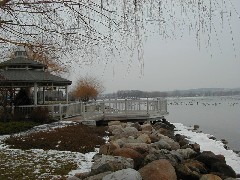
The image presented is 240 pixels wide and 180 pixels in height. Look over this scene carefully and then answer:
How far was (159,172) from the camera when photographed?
30.0ft

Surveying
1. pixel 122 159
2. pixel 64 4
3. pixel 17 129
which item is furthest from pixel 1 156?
pixel 64 4

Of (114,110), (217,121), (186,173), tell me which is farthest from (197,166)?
(217,121)

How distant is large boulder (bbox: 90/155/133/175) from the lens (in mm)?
9297

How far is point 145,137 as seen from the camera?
50.7 feet

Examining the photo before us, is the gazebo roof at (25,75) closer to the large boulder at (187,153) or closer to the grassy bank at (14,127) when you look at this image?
the grassy bank at (14,127)

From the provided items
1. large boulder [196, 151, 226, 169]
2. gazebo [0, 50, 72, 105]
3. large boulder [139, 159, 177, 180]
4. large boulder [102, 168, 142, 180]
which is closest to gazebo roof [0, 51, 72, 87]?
gazebo [0, 50, 72, 105]

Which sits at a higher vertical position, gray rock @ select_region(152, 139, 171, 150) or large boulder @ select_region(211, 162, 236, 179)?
gray rock @ select_region(152, 139, 171, 150)

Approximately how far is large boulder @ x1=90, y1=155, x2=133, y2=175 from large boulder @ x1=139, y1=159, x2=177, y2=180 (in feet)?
2.13

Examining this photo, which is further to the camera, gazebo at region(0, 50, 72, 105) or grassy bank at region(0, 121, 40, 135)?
gazebo at region(0, 50, 72, 105)

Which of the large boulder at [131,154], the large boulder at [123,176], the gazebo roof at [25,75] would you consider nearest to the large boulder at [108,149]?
the large boulder at [131,154]

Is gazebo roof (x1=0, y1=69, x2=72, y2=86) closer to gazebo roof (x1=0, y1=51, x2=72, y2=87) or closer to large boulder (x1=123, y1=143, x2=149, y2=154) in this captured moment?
gazebo roof (x1=0, y1=51, x2=72, y2=87)

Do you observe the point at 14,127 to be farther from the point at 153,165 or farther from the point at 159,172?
the point at 159,172

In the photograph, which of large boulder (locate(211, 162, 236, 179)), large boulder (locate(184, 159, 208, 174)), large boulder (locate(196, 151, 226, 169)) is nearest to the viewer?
large boulder (locate(184, 159, 208, 174))

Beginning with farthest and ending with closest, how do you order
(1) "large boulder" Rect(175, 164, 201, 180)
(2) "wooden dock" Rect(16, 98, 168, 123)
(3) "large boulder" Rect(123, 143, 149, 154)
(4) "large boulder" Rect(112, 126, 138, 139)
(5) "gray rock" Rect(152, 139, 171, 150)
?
(2) "wooden dock" Rect(16, 98, 168, 123), (4) "large boulder" Rect(112, 126, 138, 139), (5) "gray rock" Rect(152, 139, 171, 150), (3) "large boulder" Rect(123, 143, 149, 154), (1) "large boulder" Rect(175, 164, 201, 180)
